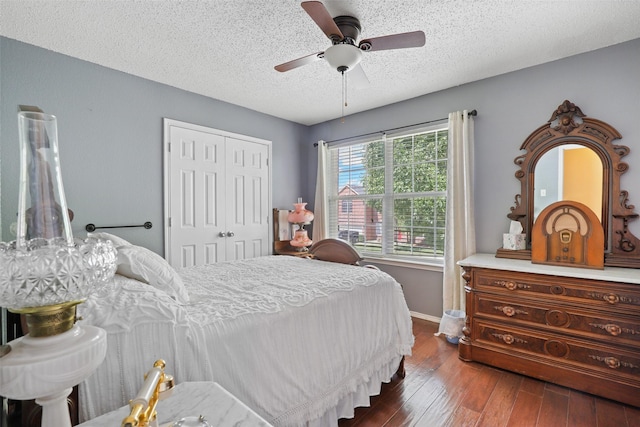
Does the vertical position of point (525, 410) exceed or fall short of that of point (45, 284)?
it falls short

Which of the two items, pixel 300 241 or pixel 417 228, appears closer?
pixel 417 228

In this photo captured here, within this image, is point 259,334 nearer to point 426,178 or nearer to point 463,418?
point 463,418

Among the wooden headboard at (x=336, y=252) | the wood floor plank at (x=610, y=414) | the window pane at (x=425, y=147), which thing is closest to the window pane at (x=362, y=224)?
the window pane at (x=425, y=147)

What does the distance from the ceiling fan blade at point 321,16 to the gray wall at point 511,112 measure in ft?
5.20

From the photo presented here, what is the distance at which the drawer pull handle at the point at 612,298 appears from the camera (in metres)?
1.99

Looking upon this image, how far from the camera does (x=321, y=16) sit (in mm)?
1692

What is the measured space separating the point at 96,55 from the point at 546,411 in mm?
4458

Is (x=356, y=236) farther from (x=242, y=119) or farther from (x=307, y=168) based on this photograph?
(x=242, y=119)

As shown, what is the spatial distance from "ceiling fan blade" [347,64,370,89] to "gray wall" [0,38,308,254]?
6.55ft

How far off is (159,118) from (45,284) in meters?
3.21

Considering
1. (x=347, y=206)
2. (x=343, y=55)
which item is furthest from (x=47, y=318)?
(x=347, y=206)

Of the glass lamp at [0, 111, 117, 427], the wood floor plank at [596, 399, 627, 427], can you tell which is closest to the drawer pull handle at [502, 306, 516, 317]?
the wood floor plank at [596, 399, 627, 427]

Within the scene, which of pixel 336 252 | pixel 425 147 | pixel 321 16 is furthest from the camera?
pixel 425 147

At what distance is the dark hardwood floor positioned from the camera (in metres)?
1.84
